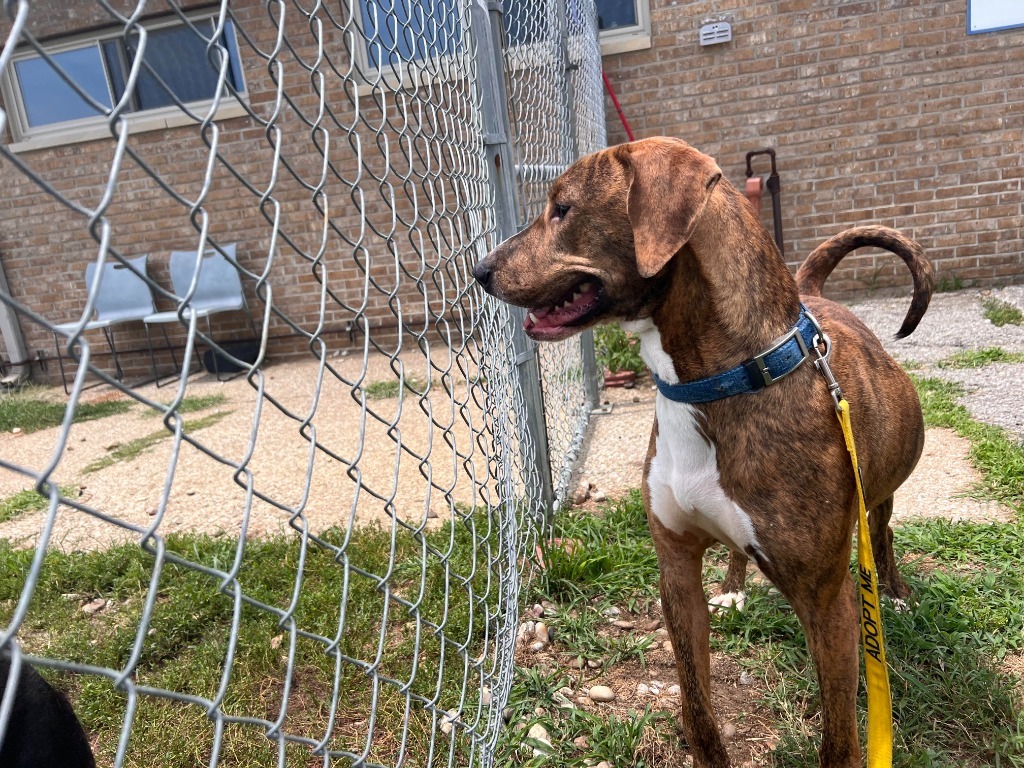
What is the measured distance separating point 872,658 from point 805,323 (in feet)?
2.78

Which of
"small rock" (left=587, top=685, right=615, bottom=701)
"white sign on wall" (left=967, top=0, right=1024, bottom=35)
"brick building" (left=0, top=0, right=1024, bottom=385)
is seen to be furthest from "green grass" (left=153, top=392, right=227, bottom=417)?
"white sign on wall" (left=967, top=0, right=1024, bottom=35)

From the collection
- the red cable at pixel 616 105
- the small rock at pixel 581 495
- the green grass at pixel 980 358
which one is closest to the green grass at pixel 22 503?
the small rock at pixel 581 495

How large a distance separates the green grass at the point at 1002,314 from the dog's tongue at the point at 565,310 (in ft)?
18.1

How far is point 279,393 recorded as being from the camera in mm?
6703

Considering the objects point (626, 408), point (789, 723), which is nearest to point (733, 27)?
point (626, 408)

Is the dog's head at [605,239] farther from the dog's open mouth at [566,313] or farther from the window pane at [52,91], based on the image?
the window pane at [52,91]

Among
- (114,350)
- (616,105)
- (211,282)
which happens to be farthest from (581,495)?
(114,350)

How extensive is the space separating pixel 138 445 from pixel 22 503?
1.04 m

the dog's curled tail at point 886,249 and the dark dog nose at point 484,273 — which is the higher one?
the dark dog nose at point 484,273

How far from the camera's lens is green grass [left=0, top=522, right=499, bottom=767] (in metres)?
2.15

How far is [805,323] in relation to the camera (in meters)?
1.87

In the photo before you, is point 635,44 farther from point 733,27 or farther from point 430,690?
point 430,690

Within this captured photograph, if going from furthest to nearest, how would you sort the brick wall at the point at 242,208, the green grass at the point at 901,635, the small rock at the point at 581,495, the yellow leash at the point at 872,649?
the brick wall at the point at 242,208 < the small rock at the point at 581,495 < the green grass at the point at 901,635 < the yellow leash at the point at 872,649

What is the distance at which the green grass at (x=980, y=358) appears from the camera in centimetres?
512
